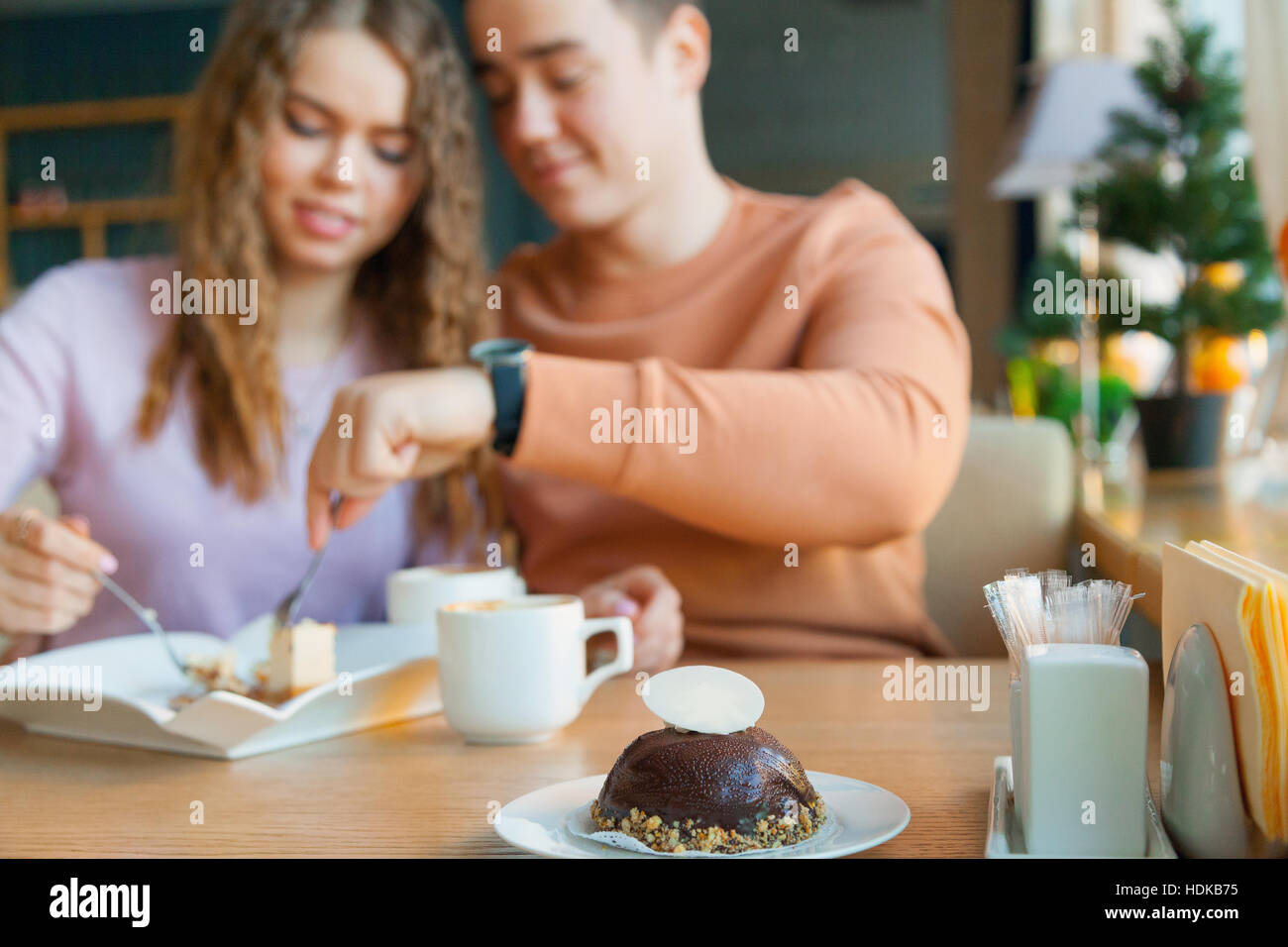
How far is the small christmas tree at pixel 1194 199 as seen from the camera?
169 cm

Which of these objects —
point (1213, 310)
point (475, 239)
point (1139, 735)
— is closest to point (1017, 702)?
point (1139, 735)

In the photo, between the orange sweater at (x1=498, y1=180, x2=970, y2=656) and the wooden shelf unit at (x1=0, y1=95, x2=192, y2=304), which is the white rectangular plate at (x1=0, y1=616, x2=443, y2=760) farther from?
the wooden shelf unit at (x1=0, y1=95, x2=192, y2=304)

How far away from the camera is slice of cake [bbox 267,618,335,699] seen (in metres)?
0.71

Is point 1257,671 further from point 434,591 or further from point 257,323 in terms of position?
point 257,323

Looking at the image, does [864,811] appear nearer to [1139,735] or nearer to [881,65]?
[1139,735]

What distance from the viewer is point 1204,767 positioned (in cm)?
41

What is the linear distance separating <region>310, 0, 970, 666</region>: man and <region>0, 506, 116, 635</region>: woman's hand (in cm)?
15

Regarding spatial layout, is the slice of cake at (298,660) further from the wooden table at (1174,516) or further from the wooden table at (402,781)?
the wooden table at (1174,516)

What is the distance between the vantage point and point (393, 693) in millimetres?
708

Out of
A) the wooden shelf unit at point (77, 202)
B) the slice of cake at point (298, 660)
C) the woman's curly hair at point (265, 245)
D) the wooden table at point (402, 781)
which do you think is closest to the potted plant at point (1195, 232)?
the woman's curly hair at point (265, 245)

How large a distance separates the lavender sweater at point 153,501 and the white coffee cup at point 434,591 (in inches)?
14.5

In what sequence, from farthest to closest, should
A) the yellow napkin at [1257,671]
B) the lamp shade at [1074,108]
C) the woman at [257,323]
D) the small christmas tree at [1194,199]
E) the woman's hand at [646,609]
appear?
the lamp shade at [1074,108], the small christmas tree at [1194,199], the woman at [257,323], the woman's hand at [646,609], the yellow napkin at [1257,671]

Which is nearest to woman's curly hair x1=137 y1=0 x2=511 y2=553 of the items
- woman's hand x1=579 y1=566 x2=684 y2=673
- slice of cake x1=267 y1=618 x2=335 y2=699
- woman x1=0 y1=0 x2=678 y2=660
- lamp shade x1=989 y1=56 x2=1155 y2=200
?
woman x1=0 y1=0 x2=678 y2=660
